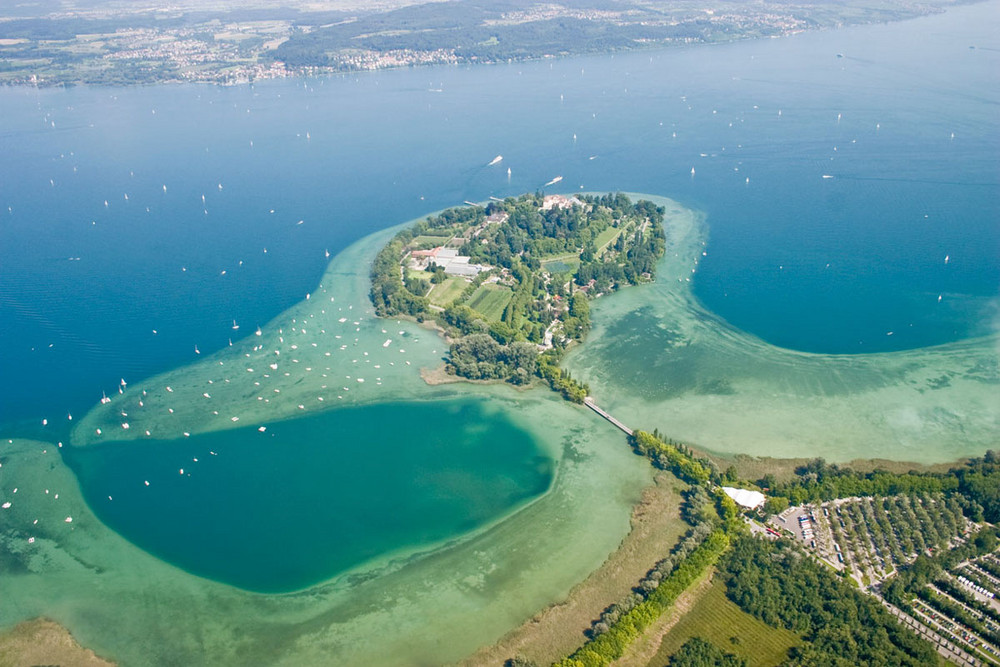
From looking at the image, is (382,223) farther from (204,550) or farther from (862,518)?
(862,518)

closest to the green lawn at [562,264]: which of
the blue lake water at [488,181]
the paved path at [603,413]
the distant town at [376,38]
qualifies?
the blue lake water at [488,181]

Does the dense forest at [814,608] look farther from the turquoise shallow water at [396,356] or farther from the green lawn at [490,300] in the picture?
the green lawn at [490,300]

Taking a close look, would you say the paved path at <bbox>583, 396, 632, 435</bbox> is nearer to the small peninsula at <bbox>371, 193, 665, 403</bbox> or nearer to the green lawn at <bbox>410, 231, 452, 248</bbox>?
the small peninsula at <bbox>371, 193, 665, 403</bbox>

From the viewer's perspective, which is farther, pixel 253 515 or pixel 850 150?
pixel 850 150

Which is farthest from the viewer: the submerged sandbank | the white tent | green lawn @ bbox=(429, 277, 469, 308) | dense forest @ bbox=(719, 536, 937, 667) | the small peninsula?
green lawn @ bbox=(429, 277, 469, 308)

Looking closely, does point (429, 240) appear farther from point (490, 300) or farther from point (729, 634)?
point (729, 634)

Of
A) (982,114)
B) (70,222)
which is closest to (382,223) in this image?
(70,222)

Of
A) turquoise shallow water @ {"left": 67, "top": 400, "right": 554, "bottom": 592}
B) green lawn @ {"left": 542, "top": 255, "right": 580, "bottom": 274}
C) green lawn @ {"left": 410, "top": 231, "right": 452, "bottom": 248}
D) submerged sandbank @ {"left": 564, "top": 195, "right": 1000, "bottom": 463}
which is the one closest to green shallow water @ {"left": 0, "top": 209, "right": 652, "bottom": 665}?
turquoise shallow water @ {"left": 67, "top": 400, "right": 554, "bottom": 592}
